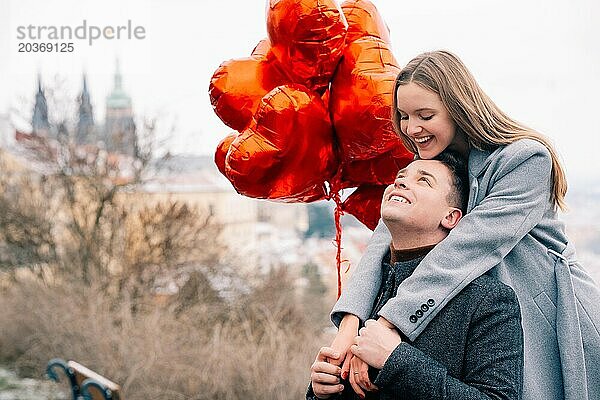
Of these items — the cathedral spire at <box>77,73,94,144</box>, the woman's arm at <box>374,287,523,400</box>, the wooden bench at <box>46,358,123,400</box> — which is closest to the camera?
the woman's arm at <box>374,287,523,400</box>

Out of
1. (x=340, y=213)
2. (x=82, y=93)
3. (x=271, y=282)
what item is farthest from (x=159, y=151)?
(x=340, y=213)

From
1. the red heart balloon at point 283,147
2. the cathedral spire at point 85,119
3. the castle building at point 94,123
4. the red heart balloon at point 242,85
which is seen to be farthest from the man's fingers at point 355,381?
the cathedral spire at point 85,119

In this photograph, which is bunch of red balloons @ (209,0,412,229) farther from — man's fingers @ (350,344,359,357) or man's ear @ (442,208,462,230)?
man's fingers @ (350,344,359,357)

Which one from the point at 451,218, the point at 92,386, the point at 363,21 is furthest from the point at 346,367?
the point at 92,386

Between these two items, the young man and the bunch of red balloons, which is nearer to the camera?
the young man

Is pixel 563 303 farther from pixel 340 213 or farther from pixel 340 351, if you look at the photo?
pixel 340 213

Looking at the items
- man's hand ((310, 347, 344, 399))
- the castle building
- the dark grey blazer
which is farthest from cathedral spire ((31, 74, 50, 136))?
→ the dark grey blazer

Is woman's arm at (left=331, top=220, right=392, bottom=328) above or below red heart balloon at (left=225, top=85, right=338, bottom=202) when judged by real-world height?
below

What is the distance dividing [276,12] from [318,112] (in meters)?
0.24

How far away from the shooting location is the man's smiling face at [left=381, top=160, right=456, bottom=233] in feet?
4.45

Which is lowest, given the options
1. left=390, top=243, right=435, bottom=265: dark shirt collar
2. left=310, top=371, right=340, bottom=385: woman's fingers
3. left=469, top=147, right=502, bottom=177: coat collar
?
left=310, top=371, right=340, bottom=385: woman's fingers

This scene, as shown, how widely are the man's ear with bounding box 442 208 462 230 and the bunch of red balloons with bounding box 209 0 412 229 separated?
37cm

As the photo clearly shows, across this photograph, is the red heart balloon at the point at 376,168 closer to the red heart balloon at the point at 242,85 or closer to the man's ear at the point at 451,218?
the red heart balloon at the point at 242,85

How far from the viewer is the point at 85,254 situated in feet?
25.5
